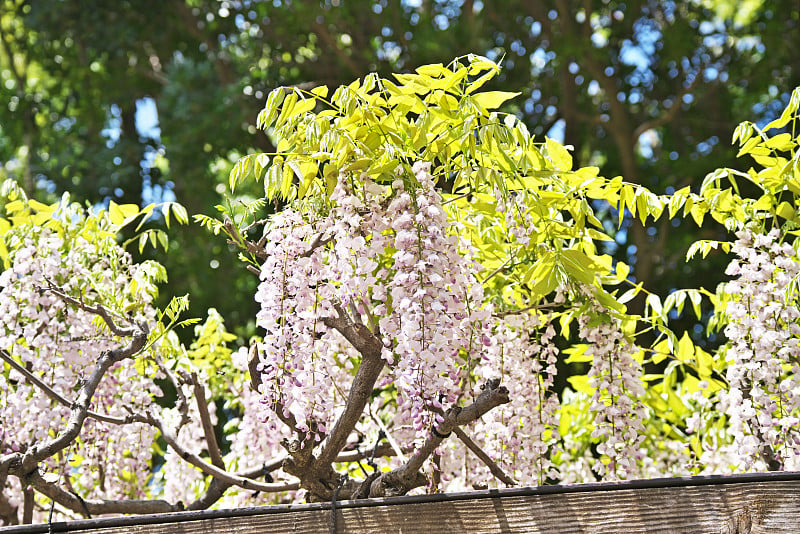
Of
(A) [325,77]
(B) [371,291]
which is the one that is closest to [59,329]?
(B) [371,291]

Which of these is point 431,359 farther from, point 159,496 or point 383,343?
point 159,496

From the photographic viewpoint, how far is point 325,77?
7004 mm

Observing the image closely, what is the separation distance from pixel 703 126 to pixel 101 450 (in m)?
6.30

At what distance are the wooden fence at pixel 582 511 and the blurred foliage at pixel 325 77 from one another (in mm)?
5003

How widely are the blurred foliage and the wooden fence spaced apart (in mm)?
5003

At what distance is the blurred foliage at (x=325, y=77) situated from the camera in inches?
252

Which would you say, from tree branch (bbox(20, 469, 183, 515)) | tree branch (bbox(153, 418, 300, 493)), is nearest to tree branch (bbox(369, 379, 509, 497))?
tree branch (bbox(153, 418, 300, 493))

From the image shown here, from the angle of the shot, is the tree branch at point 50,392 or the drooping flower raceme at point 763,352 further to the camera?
the drooping flower raceme at point 763,352

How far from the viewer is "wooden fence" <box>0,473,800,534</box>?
4.39 ft

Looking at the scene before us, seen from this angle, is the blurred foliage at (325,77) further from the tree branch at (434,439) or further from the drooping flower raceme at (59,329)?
the tree branch at (434,439)

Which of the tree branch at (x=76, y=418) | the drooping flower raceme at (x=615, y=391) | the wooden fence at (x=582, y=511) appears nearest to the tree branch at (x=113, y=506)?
the tree branch at (x=76, y=418)

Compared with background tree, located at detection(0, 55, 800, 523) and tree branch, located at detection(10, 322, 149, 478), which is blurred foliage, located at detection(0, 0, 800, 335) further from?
tree branch, located at detection(10, 322, 149, 478)

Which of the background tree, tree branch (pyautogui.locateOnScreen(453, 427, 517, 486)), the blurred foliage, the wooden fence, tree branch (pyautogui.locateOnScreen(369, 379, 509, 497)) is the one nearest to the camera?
the wooden fence

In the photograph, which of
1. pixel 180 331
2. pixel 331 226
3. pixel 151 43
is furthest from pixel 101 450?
pixel 151 43
